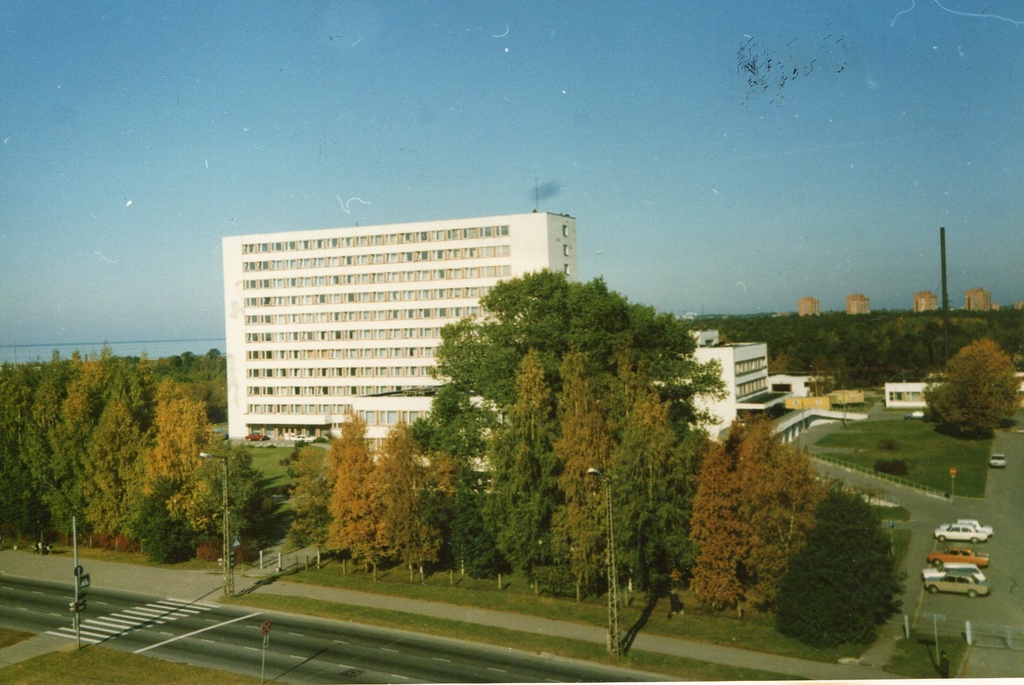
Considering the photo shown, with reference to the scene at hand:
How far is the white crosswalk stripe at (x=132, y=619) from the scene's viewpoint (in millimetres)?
19984

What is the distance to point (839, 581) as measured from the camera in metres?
18.0

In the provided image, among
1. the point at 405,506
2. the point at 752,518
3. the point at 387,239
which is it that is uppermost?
the point at 387,239

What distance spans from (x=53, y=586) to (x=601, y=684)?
19679mm

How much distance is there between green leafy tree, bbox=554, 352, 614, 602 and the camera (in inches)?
844

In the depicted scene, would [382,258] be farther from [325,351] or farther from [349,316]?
[325,351]

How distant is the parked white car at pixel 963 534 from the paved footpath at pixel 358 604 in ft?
42.4

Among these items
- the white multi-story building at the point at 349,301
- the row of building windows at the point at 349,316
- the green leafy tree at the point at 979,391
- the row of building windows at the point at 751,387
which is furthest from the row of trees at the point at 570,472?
the row of building windows at the point at 349,316

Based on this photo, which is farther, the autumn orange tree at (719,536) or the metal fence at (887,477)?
the metal fence at (887,477)

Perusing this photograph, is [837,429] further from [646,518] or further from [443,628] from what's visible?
[443,628]

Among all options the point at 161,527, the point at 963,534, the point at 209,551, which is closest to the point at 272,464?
the point at 209,551

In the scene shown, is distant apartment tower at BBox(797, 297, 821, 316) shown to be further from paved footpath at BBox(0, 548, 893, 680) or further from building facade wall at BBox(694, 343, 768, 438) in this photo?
paved footpath at BBox(0, 548, 893, 680)

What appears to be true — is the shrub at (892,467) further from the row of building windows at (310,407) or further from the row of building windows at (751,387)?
the row of building windows at (310,407)

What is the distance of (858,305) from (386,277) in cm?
4022

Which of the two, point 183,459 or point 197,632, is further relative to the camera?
point 183,459
